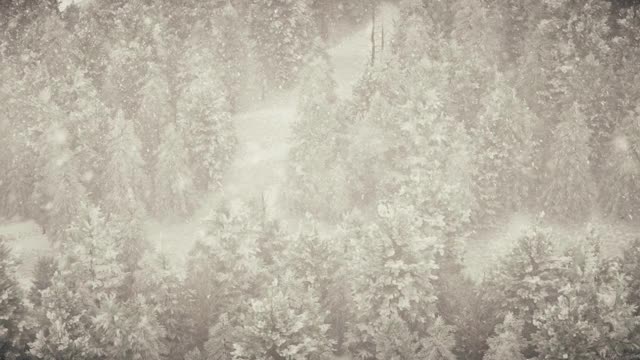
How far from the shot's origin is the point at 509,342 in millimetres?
26719

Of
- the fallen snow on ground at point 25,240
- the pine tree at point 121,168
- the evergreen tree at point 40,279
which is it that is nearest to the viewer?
the evergreen tree at point 40,279

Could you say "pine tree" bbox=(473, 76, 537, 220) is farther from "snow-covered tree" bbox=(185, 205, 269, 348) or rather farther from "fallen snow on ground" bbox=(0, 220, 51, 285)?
"fallen snow on ground" bbox=(0, 220, 51, 285)

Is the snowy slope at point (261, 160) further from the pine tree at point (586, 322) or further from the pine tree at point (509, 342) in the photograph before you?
the pine tree at point (586, 322)

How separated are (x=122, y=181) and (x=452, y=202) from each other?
2562cm

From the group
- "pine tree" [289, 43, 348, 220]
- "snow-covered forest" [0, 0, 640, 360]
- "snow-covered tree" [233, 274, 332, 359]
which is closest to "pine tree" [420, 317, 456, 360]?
"snow-covered forest" [0, 0, 640, 360]

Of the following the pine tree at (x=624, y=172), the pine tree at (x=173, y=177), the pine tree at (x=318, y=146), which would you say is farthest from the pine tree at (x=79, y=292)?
the pine tree at (x=624, y=172)

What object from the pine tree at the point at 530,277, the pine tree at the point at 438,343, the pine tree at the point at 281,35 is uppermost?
the pine tree at the point at 281,35

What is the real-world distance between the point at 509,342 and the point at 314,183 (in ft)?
64.6

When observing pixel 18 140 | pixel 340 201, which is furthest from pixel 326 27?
pixel 18 140

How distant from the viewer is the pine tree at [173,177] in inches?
1709

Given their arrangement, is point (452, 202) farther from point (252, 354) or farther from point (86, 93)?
point (86, 93)

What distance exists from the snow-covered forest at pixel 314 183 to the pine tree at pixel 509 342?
119 mm

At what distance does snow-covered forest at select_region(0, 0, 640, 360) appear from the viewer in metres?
28.7

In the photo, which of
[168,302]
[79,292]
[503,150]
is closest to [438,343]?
[168,302]
